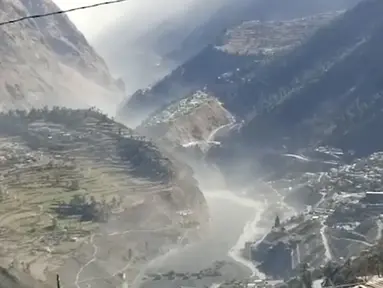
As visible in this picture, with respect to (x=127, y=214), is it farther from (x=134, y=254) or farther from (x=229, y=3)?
(x=229, y=3)

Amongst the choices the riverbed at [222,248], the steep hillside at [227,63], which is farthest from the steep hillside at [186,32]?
the riverbed at [222,248]

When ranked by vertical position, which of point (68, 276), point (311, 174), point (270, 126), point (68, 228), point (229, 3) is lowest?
point (68, 276)

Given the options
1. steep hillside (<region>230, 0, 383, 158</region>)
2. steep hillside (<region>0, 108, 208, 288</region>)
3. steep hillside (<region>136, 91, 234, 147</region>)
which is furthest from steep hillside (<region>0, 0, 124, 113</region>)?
steep hillside (<region>0, 108, 208, 288</region>)

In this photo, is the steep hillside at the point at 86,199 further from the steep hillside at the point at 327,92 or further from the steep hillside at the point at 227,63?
the steep hillside at the point at 227,63

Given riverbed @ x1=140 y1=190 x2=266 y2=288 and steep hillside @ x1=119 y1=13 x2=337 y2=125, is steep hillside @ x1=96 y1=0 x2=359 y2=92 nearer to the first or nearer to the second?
steep hillside @ x1=119 y1=13 x2=337 y2=125

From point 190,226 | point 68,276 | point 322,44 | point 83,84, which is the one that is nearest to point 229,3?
point 83,84
